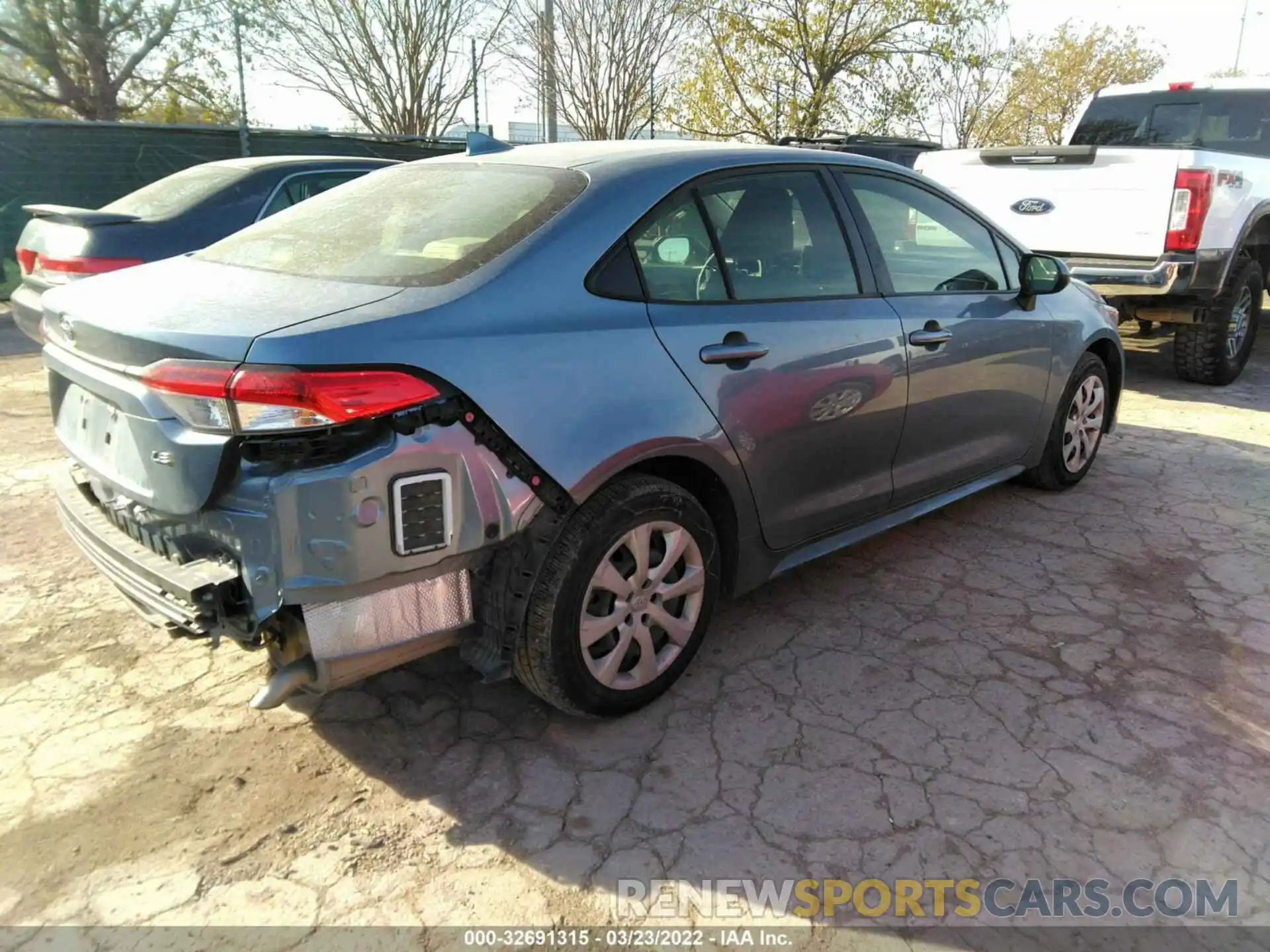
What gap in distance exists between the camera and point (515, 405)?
231cm

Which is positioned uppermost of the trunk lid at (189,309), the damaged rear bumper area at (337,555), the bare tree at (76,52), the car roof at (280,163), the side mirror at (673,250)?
the bare tree at (76,52)

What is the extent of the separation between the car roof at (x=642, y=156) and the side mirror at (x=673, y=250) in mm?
247

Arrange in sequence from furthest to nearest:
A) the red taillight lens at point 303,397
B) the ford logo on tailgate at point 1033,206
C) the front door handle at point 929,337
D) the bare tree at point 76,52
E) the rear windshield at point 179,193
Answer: the bare tree at point 76,52 < the ford logo on tailgate at point 1033,206 < the rear windshield at point 179,193 < the front door handle at point 929,337 < the red taillight lens at point 303,397

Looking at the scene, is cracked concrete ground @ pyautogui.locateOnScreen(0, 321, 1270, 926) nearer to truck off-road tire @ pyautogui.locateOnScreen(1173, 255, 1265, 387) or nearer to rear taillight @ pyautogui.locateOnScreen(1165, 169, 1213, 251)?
rear taillight @ pyautogui.locateOnScreen(1165, 169, 1213, 251)

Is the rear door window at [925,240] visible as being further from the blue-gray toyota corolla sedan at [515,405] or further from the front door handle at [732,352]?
the front door handle at [732,352]

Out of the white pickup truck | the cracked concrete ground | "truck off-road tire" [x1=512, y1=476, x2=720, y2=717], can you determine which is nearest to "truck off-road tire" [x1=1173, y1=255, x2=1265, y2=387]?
the white pickup truck

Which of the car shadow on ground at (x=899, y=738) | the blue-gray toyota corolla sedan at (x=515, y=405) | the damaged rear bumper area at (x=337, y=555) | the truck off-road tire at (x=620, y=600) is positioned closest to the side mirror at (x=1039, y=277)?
the blue-gray toyota corolla sedan at (x=515, y=405)

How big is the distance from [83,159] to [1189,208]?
11.7 m

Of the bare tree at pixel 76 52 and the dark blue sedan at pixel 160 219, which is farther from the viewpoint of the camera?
the bare tree at pixel 76 52

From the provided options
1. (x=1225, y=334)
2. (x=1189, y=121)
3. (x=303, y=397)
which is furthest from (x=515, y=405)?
(x=1189, y=121)

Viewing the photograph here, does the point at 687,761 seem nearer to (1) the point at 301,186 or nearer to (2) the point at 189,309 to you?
(2) the point at 189,309

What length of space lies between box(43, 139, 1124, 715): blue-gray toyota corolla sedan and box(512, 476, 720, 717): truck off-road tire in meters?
0.01

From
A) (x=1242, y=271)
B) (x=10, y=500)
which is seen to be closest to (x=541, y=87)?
(x=1242, y=271)

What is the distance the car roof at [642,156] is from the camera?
2883mm
